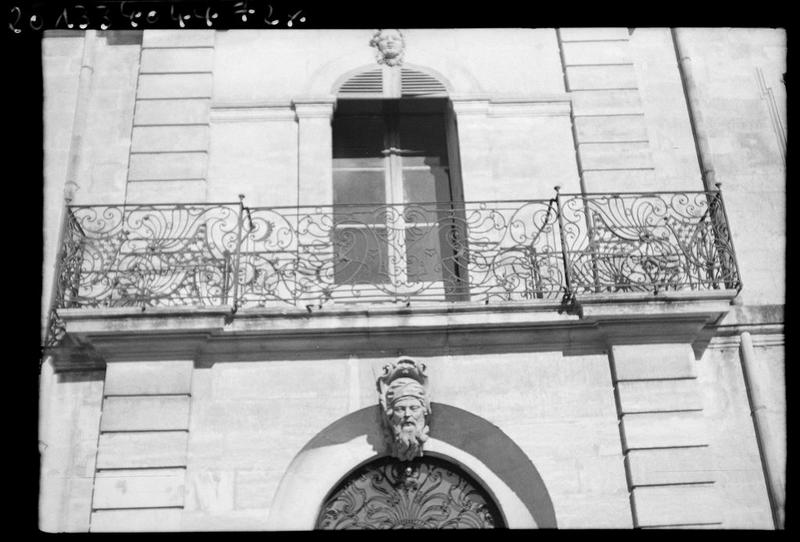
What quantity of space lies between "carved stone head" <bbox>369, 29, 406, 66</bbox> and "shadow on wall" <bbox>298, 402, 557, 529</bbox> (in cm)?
370

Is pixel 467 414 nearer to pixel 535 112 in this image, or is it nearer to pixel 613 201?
pixel 613 201

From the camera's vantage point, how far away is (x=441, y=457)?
834 centimetres

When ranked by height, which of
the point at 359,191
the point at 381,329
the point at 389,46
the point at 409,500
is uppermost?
the point at 389,46

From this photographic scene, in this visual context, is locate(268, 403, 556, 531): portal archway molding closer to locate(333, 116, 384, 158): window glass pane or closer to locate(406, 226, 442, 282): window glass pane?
locate(406, 226, 442, 282): window glass pane

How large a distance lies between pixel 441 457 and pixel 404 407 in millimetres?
585

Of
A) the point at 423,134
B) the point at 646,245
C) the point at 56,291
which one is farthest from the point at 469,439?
the point at 56,291

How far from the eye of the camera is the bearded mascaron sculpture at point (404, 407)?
809 centimetres

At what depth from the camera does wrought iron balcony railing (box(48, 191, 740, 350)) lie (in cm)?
857

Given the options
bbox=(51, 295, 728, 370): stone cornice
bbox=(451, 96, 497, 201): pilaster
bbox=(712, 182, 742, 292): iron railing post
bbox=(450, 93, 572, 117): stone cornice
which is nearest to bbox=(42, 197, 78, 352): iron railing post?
bbox=(51, 295, 728, 370): stone cornice

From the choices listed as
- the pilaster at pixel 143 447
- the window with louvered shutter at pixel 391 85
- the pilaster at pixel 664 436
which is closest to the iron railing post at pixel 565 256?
the pilaster at pixel 664 436

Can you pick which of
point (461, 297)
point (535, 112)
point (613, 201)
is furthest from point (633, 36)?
point (461, 297)

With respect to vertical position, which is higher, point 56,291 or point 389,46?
point 389,46

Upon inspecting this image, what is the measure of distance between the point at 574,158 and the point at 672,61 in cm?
162

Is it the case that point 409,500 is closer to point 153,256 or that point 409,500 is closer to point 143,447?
point 143,447
